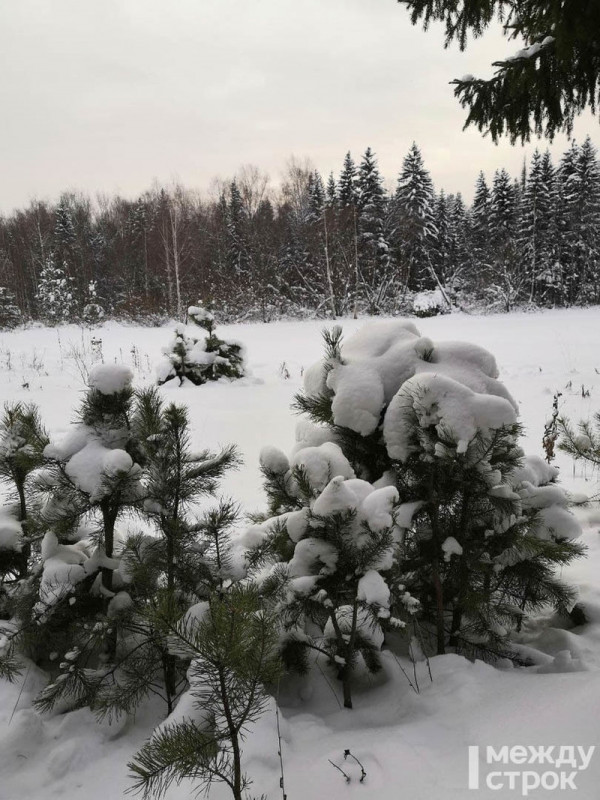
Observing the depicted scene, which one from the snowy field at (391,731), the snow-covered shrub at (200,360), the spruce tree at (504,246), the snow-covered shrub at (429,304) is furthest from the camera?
the spruce tree at (504,246)

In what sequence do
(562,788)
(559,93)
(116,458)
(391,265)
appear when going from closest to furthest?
(562,788)
(116,458)
(559,93)
(391,265)

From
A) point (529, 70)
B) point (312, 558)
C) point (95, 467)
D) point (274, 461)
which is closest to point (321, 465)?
point (274, 461)

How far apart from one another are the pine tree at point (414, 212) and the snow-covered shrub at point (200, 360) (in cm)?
2101

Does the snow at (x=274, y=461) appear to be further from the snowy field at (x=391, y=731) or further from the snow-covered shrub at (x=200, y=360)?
the snow-covered shrub at (x=200, y=360)

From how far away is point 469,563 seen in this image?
226 centimetres

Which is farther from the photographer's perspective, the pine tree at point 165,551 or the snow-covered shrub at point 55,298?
the snow-covered shrub at point 55,298

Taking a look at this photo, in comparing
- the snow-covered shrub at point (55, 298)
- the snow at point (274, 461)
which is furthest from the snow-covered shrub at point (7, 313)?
the snow at point (274, 461)

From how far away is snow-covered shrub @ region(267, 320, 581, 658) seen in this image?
2.10 m

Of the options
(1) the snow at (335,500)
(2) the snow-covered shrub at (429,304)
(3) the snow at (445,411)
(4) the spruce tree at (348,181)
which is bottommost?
Result: (1) the snow at (335,500)

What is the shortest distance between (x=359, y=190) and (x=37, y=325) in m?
21.0

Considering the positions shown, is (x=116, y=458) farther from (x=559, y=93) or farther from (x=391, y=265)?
(x=391, y=265)

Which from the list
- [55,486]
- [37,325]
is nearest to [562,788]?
[55,486]

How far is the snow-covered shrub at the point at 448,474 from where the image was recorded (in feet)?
6.88

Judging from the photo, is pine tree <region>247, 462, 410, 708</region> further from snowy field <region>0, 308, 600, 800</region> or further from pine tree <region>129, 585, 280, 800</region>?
pine tree <region>129, 585, 280, 800</region>
